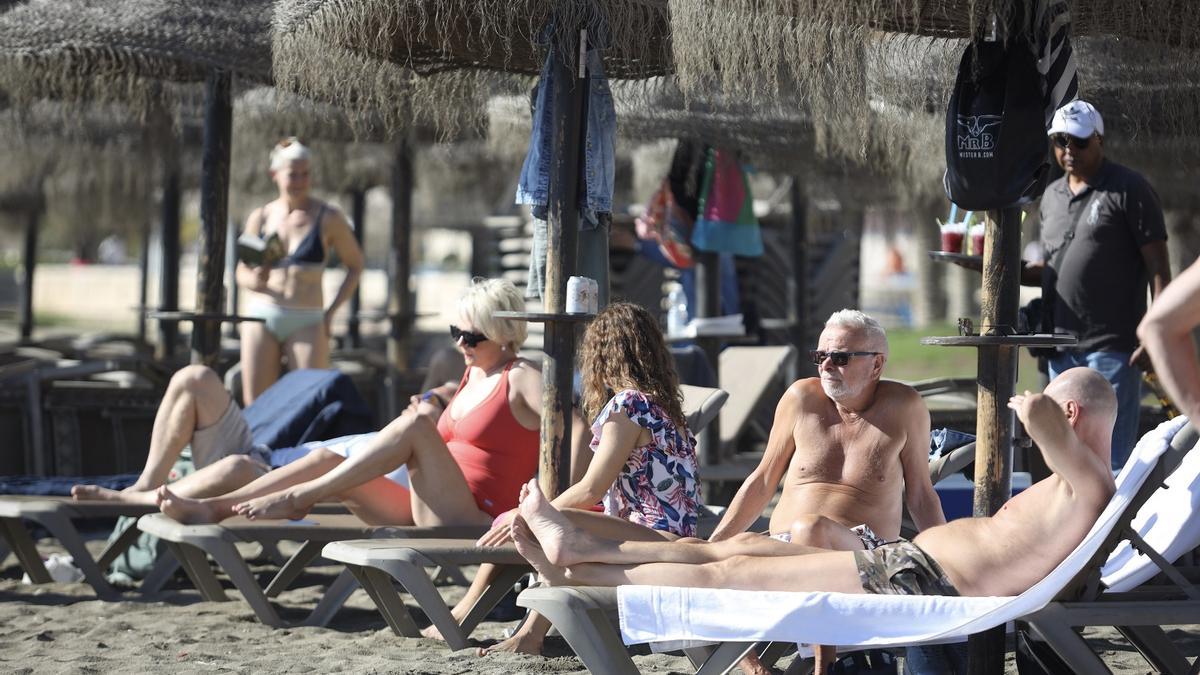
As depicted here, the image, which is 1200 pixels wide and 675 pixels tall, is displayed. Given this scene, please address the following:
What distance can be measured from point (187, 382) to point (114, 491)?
1.62ft

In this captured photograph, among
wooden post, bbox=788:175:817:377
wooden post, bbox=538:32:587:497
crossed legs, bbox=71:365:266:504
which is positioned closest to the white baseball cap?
wooden post, bbox=538:32:587:497

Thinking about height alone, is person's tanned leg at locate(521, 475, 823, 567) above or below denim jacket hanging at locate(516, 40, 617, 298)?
below

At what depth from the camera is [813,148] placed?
333 inches

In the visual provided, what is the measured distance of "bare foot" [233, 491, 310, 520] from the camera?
5.19 metres

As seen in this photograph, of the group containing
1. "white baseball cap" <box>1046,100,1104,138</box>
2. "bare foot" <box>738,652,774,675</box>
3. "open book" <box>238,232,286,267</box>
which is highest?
"white baseball cap" <box>1046,100,1104,138</box>

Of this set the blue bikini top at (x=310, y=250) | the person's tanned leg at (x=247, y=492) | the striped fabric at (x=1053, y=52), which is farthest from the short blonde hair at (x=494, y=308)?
the blue bikini top at (x=310, y=250)

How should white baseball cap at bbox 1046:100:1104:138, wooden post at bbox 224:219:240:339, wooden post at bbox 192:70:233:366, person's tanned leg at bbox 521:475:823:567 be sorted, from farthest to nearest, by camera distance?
wooden post at bbox 224:219:240:339 → wooden post at bbox 192:70:233:366 → white baseball cap at bbox 1046:100:1104:138 → person's tanned leg at bbox 521:475:823:567

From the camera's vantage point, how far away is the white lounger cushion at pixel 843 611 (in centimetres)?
342

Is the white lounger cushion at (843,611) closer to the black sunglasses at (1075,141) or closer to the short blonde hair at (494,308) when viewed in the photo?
the short blonde hair at (494,308)

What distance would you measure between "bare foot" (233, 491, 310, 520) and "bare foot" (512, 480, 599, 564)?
1.43 m

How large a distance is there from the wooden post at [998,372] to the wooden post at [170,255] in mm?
8889

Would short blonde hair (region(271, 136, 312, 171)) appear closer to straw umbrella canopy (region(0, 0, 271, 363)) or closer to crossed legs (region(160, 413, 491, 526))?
straw umbrella canopy (region(0, 0, 271, 363))

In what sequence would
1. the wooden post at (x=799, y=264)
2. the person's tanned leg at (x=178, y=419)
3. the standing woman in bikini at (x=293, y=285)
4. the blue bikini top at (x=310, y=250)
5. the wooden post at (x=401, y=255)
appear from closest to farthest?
the person's tanned leg at (x=178, y=419) → the standing woman in bikini at (x=293, y=285) → the blue bikini top at (x=310, y=250) → the wooden post at (x=799, y=264) → the wooden post at (x=401, y=255)

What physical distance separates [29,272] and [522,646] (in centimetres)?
1487
